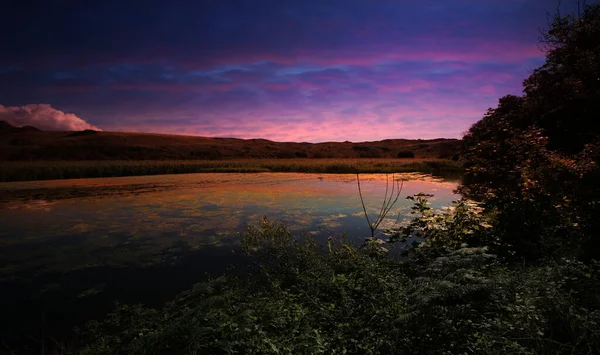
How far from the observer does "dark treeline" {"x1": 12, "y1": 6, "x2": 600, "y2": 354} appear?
11.6ft

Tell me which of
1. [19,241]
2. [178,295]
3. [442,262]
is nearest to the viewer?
[442,262]

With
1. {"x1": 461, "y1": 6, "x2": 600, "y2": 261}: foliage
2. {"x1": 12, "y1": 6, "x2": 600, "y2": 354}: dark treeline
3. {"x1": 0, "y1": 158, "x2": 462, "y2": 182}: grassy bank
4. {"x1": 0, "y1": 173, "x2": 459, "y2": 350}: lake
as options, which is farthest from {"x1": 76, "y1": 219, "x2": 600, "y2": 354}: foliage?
{"x1": 0, "y1": 158, "x2": 462, "y2": 182}: grassy bank

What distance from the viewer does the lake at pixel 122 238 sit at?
605 cm

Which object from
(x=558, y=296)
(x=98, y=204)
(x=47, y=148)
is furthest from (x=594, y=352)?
(x=47, y=148)

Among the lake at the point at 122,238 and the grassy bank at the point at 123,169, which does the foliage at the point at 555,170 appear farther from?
the grassy bank at the point at 123,169

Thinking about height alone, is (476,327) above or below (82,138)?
below

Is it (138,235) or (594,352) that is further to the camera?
(138,235)

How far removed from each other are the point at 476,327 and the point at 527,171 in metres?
6.24

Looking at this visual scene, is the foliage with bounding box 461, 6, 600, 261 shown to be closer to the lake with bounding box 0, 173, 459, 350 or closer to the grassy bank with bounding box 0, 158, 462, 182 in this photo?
the lake with bounding box 0, 173, 459, 350

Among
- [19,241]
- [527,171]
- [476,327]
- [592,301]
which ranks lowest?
[19,241]

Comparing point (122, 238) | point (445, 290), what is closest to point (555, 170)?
point (445, 290)

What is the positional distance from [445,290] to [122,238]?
9.49m

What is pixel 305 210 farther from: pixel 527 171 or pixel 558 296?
pixel 558 296

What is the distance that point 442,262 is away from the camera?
5086 mm
